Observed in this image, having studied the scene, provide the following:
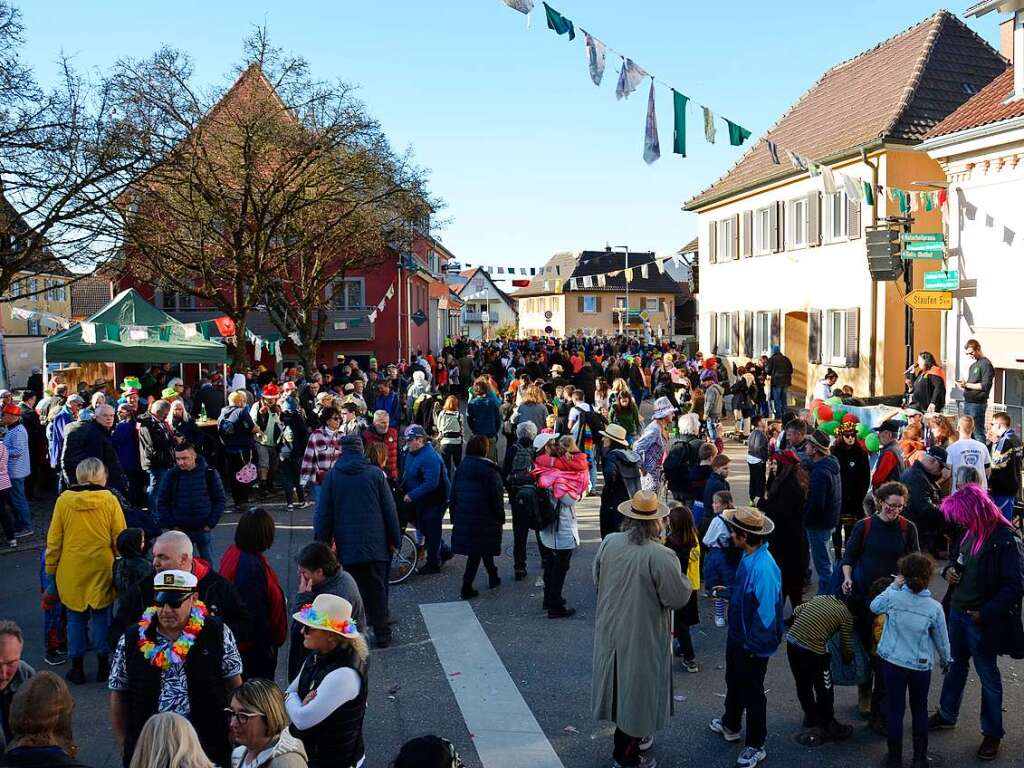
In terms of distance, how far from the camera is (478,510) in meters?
8.75

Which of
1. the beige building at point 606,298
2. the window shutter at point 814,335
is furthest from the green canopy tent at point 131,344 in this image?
the beige building at point 606,298

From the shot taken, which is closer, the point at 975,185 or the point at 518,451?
the point at 518,451

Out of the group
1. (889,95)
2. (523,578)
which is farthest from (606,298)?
(523,578)

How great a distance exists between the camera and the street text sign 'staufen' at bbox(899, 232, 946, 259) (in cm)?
1630

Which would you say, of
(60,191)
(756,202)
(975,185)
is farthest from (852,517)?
(756,202)

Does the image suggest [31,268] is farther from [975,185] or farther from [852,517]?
[975,185]

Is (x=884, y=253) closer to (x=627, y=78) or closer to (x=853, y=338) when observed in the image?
(x=853, y=338)

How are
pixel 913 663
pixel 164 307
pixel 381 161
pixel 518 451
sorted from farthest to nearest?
1. pixel 164 307
2. pixel 381 161
3. pixel 518 451
4. pixel 913 663

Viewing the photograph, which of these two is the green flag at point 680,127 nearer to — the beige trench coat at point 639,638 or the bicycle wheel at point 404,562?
the bicycle wheel at point 404,562

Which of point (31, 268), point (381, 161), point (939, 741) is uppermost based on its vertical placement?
point (381, 161)

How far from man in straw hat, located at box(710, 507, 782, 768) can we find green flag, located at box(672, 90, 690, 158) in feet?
27.2

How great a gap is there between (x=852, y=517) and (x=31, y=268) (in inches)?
570

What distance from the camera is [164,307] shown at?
35781 millimetres

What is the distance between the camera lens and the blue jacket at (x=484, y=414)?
14070 mm
